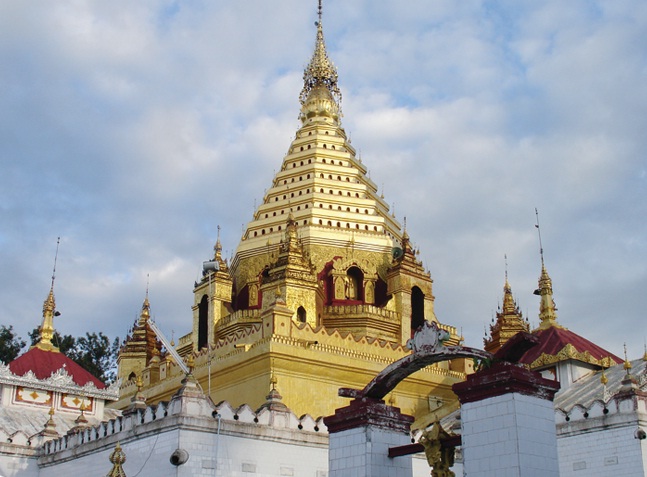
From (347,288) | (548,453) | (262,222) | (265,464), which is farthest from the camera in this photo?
(262,222)

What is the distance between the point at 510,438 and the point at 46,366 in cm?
2729

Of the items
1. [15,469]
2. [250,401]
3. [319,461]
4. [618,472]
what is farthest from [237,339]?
[618,472]

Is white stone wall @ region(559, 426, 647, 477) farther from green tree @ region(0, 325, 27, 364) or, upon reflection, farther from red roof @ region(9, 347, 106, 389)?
green tree @ region(0, 325, 27, 364)

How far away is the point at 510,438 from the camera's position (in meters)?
13.6

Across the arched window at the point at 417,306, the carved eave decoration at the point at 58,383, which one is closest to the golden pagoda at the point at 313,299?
the arched window at the point at 417,306

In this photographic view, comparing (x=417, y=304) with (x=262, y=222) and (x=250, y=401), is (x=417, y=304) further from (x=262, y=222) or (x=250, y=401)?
(x=250, y=401)

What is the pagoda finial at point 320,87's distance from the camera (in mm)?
55203

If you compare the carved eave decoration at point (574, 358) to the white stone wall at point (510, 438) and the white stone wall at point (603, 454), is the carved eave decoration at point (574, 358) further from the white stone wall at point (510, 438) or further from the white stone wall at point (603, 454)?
the white stone wall at point (510, 438)

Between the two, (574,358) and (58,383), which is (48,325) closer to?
(58,383)

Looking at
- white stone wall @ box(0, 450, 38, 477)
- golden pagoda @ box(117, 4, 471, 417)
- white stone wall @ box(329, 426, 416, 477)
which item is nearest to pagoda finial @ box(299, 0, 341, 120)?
golden pagoda @ box(117, 4, 471, 417)

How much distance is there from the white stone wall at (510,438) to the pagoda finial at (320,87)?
4189 cm

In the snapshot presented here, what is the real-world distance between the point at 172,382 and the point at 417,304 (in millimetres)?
12647

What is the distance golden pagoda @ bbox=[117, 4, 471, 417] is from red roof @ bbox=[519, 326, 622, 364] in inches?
176

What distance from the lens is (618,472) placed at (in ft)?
78.0
